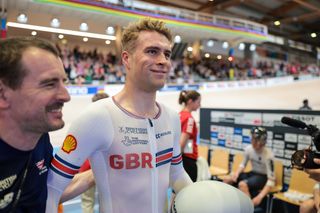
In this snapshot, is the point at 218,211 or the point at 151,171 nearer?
the point at 218,211

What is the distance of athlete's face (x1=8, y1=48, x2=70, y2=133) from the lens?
38.2 inches

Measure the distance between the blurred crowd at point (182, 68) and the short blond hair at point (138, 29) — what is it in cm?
1036

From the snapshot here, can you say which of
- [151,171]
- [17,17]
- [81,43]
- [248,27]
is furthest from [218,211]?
[248,27]

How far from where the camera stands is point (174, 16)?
15188 millimetres

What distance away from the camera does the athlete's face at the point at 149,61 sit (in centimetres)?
138

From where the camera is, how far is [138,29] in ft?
4.74

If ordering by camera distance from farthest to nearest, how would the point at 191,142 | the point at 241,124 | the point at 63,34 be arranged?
the point at 63,34, the point at 241,124, the point at 191,142

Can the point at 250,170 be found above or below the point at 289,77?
below

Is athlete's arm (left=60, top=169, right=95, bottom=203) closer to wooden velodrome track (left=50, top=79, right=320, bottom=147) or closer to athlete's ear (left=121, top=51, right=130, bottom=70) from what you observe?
athlete's ear (left=121, top=51, right=130, bottom=70)

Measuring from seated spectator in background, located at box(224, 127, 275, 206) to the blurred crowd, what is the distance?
8411mm

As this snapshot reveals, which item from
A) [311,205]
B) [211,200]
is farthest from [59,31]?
[211,200]

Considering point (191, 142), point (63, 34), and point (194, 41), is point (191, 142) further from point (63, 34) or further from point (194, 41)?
point (194, 41)

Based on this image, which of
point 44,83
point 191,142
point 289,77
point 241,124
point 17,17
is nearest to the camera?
point 44,83

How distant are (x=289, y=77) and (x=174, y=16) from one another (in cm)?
755
